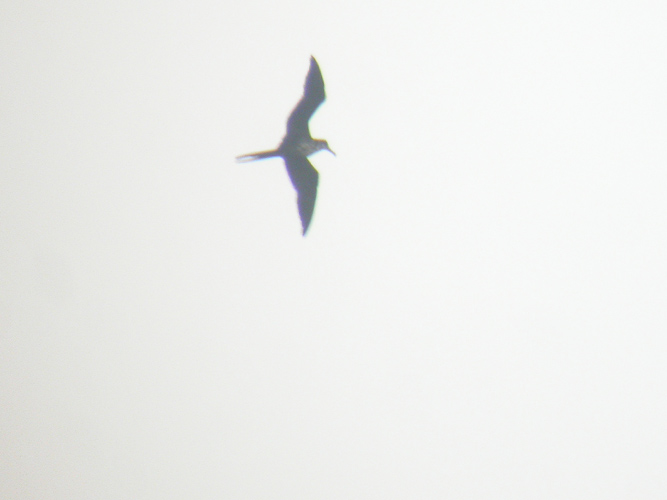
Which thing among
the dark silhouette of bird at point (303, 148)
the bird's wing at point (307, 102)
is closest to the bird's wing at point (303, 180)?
the dark silhouette of bird at point (303, 148)

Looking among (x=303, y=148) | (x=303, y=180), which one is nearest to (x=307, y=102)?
(x=303, y=148)

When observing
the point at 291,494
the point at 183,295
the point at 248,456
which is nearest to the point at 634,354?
the point at 291,494

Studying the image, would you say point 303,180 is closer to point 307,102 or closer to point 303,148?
point 303,148

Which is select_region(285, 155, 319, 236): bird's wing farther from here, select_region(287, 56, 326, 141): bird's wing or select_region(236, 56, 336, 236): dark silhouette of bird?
select_region(287, 56, 326, 141): bird's wing

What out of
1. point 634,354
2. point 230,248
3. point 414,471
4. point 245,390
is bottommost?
point 414,471

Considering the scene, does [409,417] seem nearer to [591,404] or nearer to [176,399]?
[591,404]

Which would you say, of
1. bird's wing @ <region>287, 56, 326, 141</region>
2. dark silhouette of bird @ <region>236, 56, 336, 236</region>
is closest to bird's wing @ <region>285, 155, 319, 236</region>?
dark silhouette of bird @ <region>236, 56, 336, 236</region>

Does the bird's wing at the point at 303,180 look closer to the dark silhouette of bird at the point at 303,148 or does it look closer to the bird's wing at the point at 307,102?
the dark silhouette of bird at the point at 303,148
